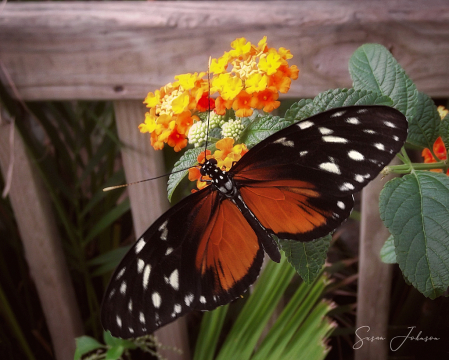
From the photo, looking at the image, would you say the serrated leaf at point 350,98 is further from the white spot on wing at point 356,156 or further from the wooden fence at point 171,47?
the wooden fence at point 171,47

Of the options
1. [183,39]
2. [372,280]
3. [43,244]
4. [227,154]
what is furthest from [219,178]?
[43,244]

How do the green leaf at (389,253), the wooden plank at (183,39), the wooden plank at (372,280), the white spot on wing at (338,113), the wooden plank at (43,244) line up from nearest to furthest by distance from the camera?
the white spot on wing at (338,113) → the green leaf at (389,253) → the wooden plank at (183,39) → the wooden plank at (372,280) → the wooden plank at (43,244)

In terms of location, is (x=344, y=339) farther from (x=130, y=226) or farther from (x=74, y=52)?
(x=74, y=52)

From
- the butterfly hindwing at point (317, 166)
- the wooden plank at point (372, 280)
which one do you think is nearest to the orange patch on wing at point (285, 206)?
the butterfly hindwing at point (317, 166)

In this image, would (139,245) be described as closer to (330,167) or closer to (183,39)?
(330,167)

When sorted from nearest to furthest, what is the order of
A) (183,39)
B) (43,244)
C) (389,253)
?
(389,253) < (183,39) < (43,244)

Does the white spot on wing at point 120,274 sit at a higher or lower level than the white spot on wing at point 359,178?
lower

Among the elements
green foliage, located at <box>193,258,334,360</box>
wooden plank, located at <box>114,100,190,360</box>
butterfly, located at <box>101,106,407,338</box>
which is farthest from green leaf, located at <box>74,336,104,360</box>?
butterfly, located at <box>101,106,407,338</box>
